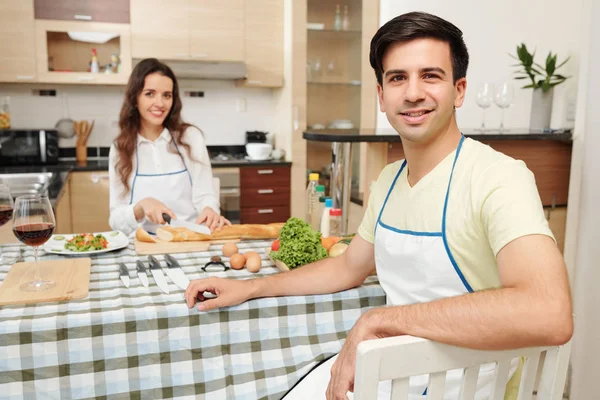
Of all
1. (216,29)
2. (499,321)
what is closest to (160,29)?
(216,29)

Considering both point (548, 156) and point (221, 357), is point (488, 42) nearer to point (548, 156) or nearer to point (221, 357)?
point (548, 156)

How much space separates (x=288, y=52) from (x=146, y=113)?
229 cm

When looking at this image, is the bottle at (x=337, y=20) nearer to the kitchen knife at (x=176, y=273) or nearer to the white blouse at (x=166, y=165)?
the white blouse at (x=166, y=165)

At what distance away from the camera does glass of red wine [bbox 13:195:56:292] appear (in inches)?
51.9

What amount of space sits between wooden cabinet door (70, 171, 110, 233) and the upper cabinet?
45.8 inches

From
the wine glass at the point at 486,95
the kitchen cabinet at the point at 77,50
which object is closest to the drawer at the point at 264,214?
the kitchen cabinet at the point at 77,50

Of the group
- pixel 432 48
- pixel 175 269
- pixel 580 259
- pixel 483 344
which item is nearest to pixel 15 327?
pixel 175 269

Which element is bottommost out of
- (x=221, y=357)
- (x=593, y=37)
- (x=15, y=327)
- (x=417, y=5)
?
(x=221, y=357)

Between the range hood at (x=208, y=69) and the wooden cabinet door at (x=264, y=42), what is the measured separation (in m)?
0.12

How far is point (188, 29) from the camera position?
4355 millimetres

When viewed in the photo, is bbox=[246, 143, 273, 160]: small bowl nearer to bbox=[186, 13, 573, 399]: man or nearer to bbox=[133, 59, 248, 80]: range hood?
bbox=[133, 59, 248, 80]: range hood

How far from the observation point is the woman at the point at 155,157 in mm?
2412

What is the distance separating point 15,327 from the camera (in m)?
1.19

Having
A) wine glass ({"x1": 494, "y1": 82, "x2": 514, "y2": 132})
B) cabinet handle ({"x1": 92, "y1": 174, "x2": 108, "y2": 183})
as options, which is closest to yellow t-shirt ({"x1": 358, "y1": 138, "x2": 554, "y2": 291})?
wine glass ({"x1": 494, "y1": 82, "x2": 514, "y2": 132})
